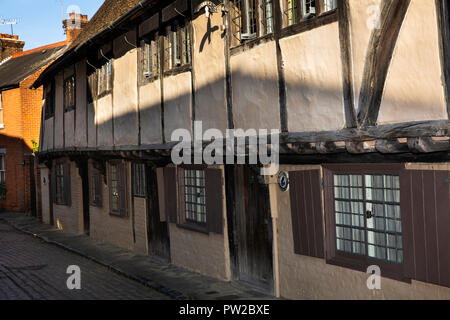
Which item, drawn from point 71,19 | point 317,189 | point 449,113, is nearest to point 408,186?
point 449,113

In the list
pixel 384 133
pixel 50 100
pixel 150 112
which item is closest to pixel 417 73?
pixel 384 133

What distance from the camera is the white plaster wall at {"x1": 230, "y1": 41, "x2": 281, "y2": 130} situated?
7660mm

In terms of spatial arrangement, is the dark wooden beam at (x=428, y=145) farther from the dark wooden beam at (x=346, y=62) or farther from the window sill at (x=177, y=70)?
the window sill at (x=177, y=70)

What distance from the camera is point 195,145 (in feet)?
32.6

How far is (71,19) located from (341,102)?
2263cm

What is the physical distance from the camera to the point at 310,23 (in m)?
6.86

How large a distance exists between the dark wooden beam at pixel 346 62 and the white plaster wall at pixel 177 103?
14.0 feet

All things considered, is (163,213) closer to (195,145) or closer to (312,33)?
(195,145)

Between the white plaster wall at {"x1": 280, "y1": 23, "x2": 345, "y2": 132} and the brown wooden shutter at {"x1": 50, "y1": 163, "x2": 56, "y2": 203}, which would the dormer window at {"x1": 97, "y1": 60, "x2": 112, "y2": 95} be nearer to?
the brown wooden shutter at {"x1": 50, "y1": 163, "x2": 56, "y2": 203}

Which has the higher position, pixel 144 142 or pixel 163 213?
pixel 144 142

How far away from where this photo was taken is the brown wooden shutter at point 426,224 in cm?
550

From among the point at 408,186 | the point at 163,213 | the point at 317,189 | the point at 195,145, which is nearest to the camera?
the point at 408,186

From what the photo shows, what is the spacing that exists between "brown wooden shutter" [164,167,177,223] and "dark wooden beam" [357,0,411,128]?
573cm

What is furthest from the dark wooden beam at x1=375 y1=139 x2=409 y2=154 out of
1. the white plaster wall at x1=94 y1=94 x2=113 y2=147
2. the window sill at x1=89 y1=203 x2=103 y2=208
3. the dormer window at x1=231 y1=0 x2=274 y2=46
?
the window sill at x1=89 y1=203 x2=103 y2=208
